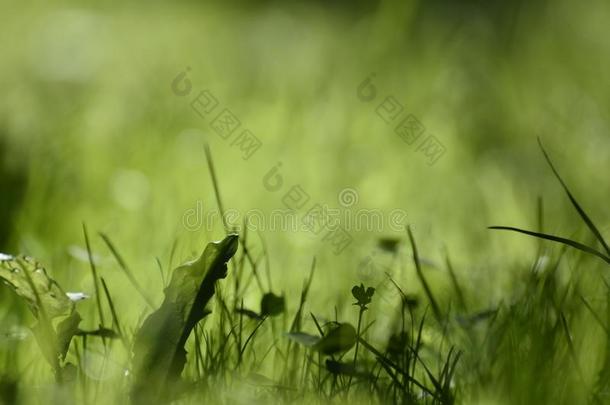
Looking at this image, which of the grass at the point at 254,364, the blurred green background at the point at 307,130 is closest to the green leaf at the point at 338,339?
the grass at the point at 254,364

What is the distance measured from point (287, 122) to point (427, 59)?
1.31 m

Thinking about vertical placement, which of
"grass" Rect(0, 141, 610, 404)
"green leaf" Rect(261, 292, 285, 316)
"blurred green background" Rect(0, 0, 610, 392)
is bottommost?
"grass" Rect(0, 141, 610, 404)

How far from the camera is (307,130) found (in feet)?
13.5

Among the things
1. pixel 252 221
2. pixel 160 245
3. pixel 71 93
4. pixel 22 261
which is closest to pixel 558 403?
pixel 22 261

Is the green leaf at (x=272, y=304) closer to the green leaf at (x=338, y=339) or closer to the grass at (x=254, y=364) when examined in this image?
the grass at (x=254, y=364)

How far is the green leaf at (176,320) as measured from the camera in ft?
4.54

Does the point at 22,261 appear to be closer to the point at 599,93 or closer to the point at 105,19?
the point at 599,93

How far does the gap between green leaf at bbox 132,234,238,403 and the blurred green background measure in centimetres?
39

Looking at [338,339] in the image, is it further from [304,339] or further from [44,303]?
[44,303]

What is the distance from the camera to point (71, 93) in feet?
14.8

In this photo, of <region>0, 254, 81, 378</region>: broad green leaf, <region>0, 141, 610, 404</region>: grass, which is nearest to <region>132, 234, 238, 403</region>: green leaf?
<region>0, 141, 610, 404</region>: grass

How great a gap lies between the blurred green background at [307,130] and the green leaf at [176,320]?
0.39 meters

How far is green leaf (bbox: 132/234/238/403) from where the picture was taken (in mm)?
1383

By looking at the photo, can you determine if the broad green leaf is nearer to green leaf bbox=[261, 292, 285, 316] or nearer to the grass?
the grass
